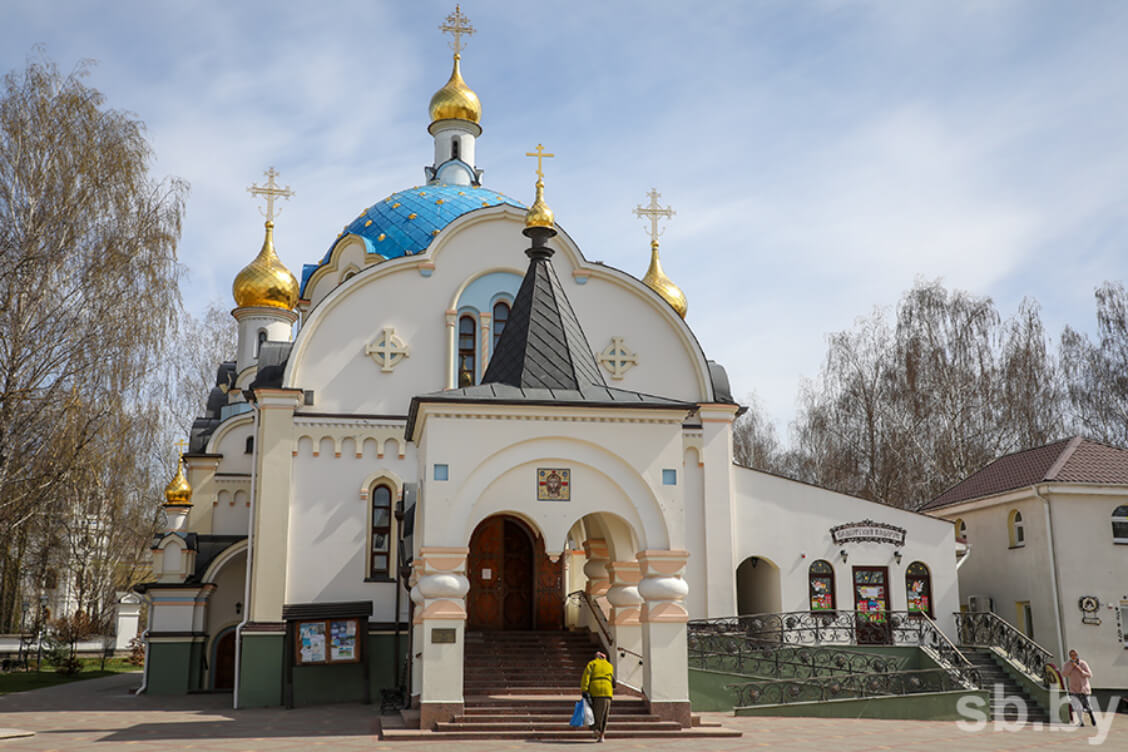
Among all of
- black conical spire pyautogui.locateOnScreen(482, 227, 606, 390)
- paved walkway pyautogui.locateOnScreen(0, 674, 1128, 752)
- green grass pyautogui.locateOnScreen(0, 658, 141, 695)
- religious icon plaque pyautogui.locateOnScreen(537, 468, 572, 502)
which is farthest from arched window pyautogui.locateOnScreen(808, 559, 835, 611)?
green grass pyautogui.locateOnScreen(0, 658, 141, 695)

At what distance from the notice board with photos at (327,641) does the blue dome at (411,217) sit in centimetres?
851

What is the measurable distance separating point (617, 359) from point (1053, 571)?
32.4ft

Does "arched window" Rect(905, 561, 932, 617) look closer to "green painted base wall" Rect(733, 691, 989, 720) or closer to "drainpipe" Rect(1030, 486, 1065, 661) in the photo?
"drainpipe" Rect(1030, 486, 1065, 661)

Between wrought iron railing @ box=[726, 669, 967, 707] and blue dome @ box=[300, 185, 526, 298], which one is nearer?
wrought iron railing @ box=[726, 669, 967, 707]

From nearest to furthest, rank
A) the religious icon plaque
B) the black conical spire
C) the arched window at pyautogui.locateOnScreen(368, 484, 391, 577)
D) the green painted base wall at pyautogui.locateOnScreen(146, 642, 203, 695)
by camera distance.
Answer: the religious icon plaque, the black conical spire, the arched window at pyautogui.locateOnScreen(368, 484, 391, 577), the green painted base wall at pyautogui.locateOnScreen(146, 642, 203, 695)

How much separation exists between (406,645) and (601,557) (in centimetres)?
467

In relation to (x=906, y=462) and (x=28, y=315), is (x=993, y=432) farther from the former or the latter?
(x=28, y=315)

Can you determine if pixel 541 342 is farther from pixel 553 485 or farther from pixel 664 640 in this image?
pixel 664 640

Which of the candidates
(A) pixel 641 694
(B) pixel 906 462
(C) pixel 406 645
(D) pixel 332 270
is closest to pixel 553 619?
(C) pixel 406 645

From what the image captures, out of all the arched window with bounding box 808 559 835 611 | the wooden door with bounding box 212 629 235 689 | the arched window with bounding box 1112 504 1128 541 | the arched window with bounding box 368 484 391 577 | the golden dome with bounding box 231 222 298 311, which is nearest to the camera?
the arched window with bounding box 368 484 391 577

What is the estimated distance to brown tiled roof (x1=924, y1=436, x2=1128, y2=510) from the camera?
69.8ft

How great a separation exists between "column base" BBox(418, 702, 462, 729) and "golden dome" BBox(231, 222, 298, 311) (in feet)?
57.1

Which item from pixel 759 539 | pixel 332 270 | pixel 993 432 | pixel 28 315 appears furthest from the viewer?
pixel 993 432

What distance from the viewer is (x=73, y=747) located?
40.9ft
